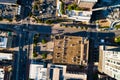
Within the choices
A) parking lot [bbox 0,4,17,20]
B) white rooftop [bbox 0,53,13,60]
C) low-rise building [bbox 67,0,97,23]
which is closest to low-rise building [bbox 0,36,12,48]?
white rooftop [bbox 0,53,13,60]

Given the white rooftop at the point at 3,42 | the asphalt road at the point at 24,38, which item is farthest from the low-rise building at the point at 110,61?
the white rooftop at the point at 3,42

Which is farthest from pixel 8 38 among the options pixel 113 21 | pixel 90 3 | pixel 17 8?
pixel 113 21

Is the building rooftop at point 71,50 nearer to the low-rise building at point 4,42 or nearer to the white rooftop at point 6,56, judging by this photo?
the white rooftop at point 6,56

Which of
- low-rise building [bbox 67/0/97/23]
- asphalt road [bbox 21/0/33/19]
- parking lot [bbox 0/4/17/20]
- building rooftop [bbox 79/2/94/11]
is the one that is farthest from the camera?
asphalt road [bbox 21/0/33/19]

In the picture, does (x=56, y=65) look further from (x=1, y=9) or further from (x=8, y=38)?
(x=1, y=9)

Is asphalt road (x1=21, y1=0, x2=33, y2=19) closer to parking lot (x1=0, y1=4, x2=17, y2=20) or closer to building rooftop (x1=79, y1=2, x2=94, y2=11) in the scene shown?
parking lot (x1=0, y1=4, x2=17, y2=20)
